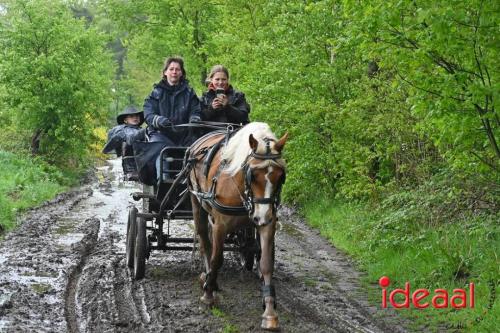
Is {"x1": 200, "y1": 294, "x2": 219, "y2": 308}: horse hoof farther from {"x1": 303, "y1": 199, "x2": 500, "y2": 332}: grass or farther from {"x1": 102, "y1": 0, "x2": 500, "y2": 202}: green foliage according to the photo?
{"x1": 102, "y1": 0, "x2": 500, "y2": 202}: green foliage

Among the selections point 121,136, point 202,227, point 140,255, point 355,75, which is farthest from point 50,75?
point 202,227

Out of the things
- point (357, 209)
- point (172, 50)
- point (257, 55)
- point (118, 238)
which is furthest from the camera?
point (172, 50)

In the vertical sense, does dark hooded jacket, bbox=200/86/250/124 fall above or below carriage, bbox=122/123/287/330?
above

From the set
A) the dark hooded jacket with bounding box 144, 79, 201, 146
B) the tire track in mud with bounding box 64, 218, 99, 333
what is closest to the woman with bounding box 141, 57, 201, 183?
the dark hooded jacket with bounding box 144, 79, 201, 146

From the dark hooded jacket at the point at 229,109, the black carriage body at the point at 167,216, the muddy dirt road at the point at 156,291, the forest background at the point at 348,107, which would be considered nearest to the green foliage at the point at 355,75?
the forest background at the point at 348,107

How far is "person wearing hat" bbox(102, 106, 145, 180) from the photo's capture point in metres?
9.27

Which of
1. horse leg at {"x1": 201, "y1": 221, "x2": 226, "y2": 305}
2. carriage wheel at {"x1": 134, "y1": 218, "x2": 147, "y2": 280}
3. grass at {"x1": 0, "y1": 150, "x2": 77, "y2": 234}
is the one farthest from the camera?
grass at {"x1": 0, "y1": 150, "x2": 77, "y2": 234}

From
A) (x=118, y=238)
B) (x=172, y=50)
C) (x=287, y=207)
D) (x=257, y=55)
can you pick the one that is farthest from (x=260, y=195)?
(x=172, y=50)

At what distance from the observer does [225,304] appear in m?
7.13

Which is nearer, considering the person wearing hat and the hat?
the person wearing hat

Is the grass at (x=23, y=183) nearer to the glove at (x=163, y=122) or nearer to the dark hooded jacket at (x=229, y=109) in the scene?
the glove at (x=163, y=122)

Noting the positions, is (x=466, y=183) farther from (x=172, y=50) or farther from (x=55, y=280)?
(x=172, y=50)

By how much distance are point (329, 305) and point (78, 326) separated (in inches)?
108

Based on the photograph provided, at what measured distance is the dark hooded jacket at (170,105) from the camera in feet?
29.0
